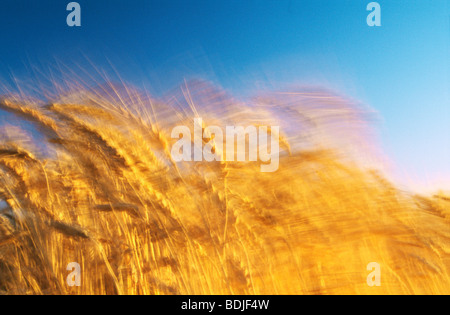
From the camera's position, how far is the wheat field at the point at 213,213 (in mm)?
1876

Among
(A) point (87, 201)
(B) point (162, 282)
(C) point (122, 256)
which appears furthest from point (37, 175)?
(B) point (162, 282)

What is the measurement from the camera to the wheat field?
73.9 inches

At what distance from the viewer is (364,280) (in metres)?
1.87

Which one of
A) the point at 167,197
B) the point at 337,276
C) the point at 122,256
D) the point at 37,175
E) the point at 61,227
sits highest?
the point at 37,175

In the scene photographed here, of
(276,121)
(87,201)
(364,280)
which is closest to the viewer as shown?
(364,280)

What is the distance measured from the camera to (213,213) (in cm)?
190

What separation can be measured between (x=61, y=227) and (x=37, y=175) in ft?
1.53

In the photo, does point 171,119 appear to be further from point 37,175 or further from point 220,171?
point 37,175

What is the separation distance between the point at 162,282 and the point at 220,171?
1.89 ft

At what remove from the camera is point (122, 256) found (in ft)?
6.20
